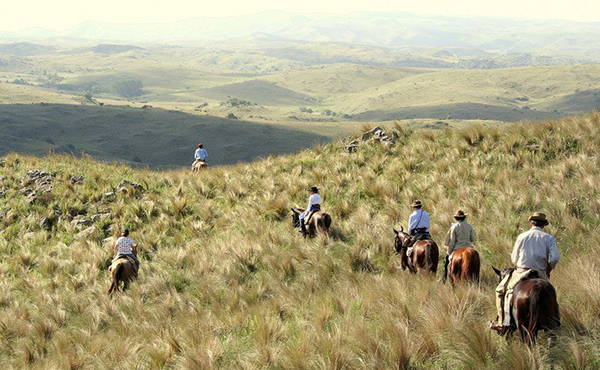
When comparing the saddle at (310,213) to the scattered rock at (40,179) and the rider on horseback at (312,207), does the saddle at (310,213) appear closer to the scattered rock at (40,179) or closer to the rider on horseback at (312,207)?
the rider on horseback at (312,207)

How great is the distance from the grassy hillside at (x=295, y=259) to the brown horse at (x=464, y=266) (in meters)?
0.39

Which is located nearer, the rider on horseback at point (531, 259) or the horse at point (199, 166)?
the rider on horseback at point (531, 259)

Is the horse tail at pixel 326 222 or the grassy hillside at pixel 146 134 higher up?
the horse tail at pixel 326 222

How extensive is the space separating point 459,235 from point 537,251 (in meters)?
2.46

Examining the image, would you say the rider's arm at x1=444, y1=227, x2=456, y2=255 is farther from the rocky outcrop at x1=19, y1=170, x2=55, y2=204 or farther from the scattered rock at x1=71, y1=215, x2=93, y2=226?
the rocky outcrop at x1=19, y1=170, x2=55, y2=204

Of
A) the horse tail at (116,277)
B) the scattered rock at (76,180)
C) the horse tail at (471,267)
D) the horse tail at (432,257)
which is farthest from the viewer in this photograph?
the scattered rock at (76,180)

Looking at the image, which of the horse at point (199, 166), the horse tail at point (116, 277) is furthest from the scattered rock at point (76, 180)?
the horse tail at point (116, 277)

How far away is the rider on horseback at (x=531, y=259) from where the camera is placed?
657cm

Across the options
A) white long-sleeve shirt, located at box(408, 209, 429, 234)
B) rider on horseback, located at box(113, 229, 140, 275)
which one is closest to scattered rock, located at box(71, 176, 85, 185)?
rider on horseback, located at box(113, 229, 140, 275)

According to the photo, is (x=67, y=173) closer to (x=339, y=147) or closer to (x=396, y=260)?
(x=339, y=147)

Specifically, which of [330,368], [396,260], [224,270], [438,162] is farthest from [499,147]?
[330,368]

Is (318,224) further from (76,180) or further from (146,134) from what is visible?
(146,134)

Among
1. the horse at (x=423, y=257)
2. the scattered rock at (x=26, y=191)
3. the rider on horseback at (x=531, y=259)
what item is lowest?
the scattered rock at (x=26, y=191)

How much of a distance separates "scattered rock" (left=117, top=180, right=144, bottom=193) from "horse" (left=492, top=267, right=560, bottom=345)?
17760 mm
